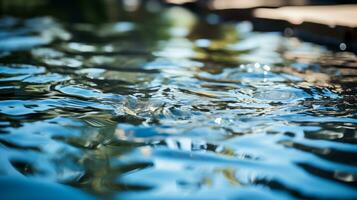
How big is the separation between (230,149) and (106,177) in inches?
28.1

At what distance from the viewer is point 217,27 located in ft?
30.1

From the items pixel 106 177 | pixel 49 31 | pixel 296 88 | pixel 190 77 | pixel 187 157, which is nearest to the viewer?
pixel 106 177

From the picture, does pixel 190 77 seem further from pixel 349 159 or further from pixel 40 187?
pixel 40 187

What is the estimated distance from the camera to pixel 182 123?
2.94 m

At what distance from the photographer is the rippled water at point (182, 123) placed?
2180mm

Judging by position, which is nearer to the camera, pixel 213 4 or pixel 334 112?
pixel 334 112

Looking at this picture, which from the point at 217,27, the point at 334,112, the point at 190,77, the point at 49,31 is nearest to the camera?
the point at 334,112

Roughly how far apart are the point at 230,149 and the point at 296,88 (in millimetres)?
1603

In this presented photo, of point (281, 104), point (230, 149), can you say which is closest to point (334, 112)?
point (281, 104)

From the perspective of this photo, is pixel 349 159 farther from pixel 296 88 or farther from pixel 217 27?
pixel 217 27

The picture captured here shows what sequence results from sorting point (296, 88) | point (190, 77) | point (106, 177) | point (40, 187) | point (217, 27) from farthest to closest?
point (217, 27) → point (190, 77) → point (296, 88) → point (106, 177) → point (40, 187)

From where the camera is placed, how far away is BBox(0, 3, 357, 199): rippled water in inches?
85.8

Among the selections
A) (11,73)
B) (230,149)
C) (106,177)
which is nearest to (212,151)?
(230,149)

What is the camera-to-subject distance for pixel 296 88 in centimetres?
395
